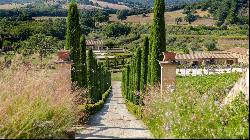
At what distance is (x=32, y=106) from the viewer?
25.4ft

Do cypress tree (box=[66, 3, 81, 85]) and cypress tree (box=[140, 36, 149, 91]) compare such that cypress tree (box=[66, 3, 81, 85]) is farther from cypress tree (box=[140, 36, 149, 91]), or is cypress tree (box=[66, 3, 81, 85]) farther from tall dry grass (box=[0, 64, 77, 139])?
tall dry grass (box=[0, 64, 77, 139])

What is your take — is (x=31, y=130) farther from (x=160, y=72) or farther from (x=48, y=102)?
(x=160, y=72)

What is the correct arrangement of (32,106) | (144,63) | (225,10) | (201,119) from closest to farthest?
(201,119) → (32,106) → (144,63) → (225,10)

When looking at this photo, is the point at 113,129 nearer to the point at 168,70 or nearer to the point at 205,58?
the point at 168,70

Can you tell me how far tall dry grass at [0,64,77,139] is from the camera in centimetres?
692

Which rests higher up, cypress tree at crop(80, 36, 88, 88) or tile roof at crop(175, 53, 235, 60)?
cypress tree at crop(80, 36, 88, 88)

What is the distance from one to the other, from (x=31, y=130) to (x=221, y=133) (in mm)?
3110

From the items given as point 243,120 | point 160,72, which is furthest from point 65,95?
point 160,72

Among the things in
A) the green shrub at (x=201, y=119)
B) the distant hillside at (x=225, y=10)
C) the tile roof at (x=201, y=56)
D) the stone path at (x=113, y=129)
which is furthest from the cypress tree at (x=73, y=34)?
the distant hillside at (x=225, y=10)

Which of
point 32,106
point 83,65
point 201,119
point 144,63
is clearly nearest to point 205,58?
point 144,63

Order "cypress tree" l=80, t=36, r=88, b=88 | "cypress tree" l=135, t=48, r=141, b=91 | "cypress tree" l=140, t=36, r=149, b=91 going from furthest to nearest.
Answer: "cypress tree" l=135, t=48, r=141, b=91 < "cypress tree" l=140, t=36, r=149, b=91 < "cypress tree" l=80, t=36, r=88, b=88

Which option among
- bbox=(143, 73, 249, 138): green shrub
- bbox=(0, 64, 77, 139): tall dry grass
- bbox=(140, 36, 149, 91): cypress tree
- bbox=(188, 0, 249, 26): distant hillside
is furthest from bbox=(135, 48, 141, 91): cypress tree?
bbox=(188, 0, 249, 26): distant hillside

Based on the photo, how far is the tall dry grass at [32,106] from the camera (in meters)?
6.92

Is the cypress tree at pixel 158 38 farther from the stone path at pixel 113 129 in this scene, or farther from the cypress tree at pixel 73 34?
the cypress tree at pixel 73 34
